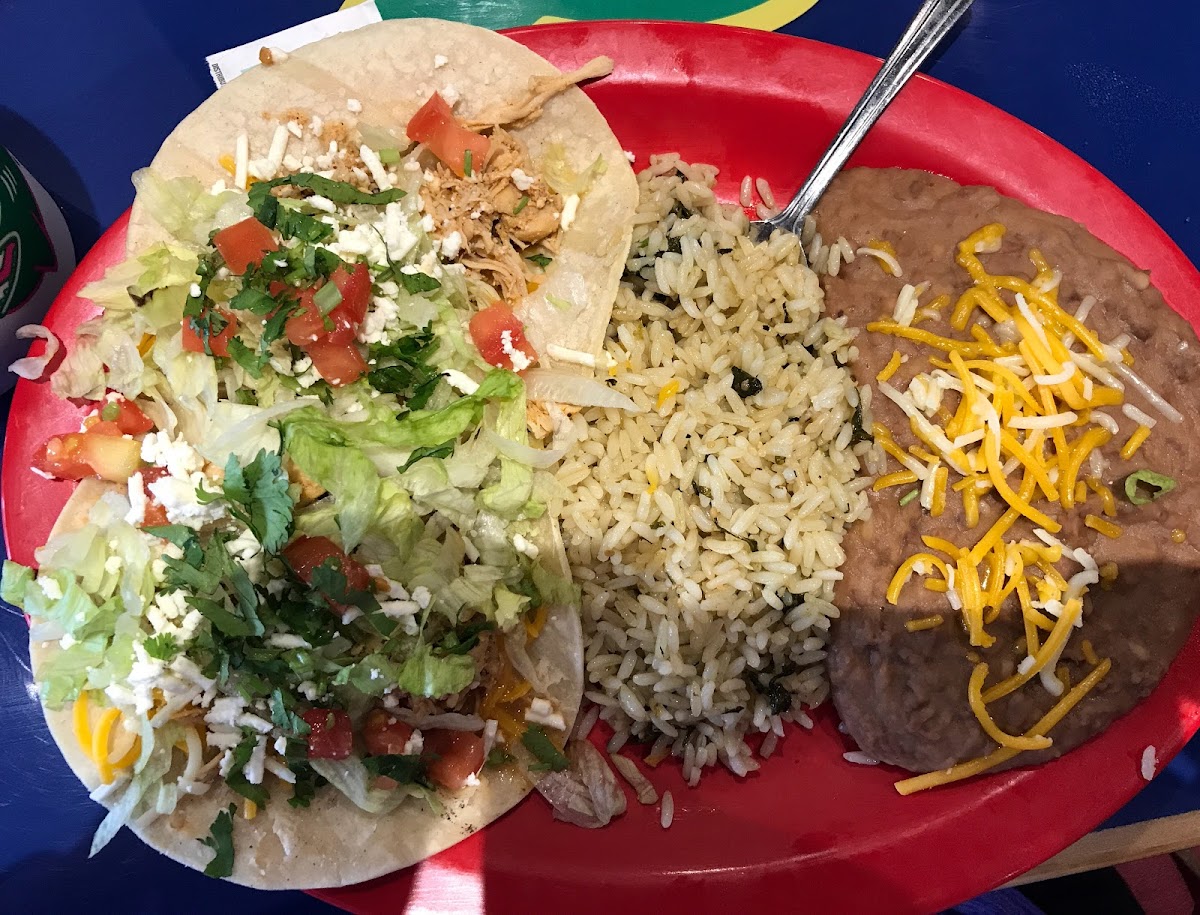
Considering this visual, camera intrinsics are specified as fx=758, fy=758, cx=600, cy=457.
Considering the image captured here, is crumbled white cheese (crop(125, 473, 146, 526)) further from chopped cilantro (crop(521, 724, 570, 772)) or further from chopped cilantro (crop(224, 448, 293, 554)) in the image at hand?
chopped cilantro (crop(521, 724, 570, 772))

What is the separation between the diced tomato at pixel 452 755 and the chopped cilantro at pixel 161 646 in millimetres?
602

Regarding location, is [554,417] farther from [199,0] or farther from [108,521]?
[199,0]

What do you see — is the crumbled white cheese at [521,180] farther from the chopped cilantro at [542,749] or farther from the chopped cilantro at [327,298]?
the chopped cilantro at [542,749]

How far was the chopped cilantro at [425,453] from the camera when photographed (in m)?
1.71

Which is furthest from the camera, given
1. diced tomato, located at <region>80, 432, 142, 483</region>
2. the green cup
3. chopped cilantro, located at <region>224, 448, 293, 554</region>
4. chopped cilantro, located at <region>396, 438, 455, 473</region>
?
the green cup

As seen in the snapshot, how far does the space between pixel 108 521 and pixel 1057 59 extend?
313cm

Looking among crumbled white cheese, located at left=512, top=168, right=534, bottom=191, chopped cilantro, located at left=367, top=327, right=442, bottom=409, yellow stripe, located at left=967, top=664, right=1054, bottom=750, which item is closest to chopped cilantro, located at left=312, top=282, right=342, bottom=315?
chopped cilantro, located at left=367, top=327, right=442, bottom=409

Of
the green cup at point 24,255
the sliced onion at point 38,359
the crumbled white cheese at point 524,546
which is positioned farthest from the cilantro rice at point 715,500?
the green cup at point 24,255

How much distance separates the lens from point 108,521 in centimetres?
179

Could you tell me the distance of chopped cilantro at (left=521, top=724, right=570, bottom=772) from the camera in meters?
1.88

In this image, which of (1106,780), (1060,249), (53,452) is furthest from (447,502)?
(1106,780)

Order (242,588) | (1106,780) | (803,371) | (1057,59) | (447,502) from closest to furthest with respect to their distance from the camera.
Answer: (242,588) → (447,502) → (1106,780) → (803,371) → (1057,59)

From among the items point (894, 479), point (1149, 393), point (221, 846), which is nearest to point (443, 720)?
point (221, 846)

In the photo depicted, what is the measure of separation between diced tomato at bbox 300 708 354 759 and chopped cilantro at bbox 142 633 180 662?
32 cm
